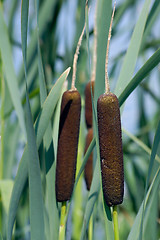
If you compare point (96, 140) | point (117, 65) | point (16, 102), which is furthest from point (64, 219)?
point (117, 65)

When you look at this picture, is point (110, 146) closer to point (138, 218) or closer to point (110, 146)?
point (110, 146)

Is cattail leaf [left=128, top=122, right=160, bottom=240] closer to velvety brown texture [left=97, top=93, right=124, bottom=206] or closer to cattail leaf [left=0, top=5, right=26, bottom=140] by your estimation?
velvety brown texture [left=97, top=93, right=124, bottom=206]

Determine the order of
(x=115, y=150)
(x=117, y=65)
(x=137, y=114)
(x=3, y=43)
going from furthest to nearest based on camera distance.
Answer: (x=137, y=114) → (x=117, y=65) → (x=3, y=43) → (x=115, y=150)

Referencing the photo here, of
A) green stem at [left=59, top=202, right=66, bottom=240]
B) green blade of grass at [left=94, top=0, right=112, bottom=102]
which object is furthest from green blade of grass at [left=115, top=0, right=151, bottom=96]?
green stem at [left=59, top=202, right=66, bottom=240]

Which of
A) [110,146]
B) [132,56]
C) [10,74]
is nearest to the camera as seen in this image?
[110,146]

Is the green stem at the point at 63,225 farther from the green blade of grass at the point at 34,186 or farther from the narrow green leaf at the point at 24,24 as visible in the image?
the narrow green leaf at the point at 24,24

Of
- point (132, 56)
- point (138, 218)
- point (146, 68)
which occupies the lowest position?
point (138, 218)

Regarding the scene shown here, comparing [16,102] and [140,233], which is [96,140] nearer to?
[140,233]

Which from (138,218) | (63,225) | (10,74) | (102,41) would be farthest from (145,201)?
(10,74)
